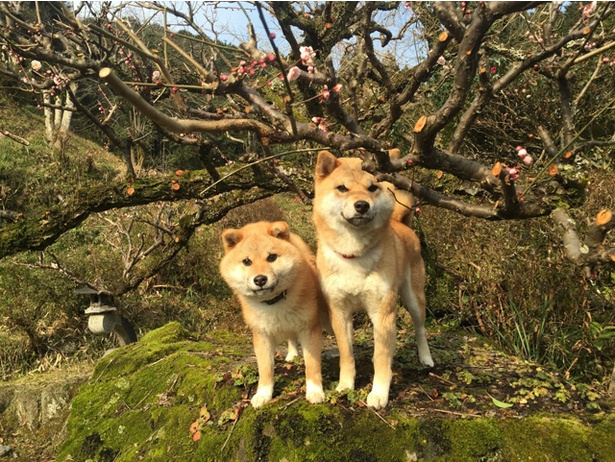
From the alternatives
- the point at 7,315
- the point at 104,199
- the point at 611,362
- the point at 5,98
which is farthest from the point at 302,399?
the point at 5,98

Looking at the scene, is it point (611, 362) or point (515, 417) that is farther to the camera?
point (611, 362)

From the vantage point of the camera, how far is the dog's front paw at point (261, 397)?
3154mm

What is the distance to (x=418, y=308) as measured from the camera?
12.3ft

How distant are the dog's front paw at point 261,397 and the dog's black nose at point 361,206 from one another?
1.45 m

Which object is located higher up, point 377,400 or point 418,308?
point 418,308

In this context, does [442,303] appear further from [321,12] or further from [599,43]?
[321,12]

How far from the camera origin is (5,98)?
14172 millimetres

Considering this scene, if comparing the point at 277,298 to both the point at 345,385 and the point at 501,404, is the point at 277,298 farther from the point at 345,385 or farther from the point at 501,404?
the point at 501,404

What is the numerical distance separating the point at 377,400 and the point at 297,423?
554mm

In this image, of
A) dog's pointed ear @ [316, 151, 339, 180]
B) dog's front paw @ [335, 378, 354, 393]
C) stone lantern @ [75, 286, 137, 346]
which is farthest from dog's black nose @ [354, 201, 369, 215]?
stone lantern @ [75, 286, 137, 346]

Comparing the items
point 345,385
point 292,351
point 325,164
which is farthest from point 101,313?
point 325,164

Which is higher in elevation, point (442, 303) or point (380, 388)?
point (380, 388)

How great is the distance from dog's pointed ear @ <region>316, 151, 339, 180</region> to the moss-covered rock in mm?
1575

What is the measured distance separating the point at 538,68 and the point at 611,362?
326cm
